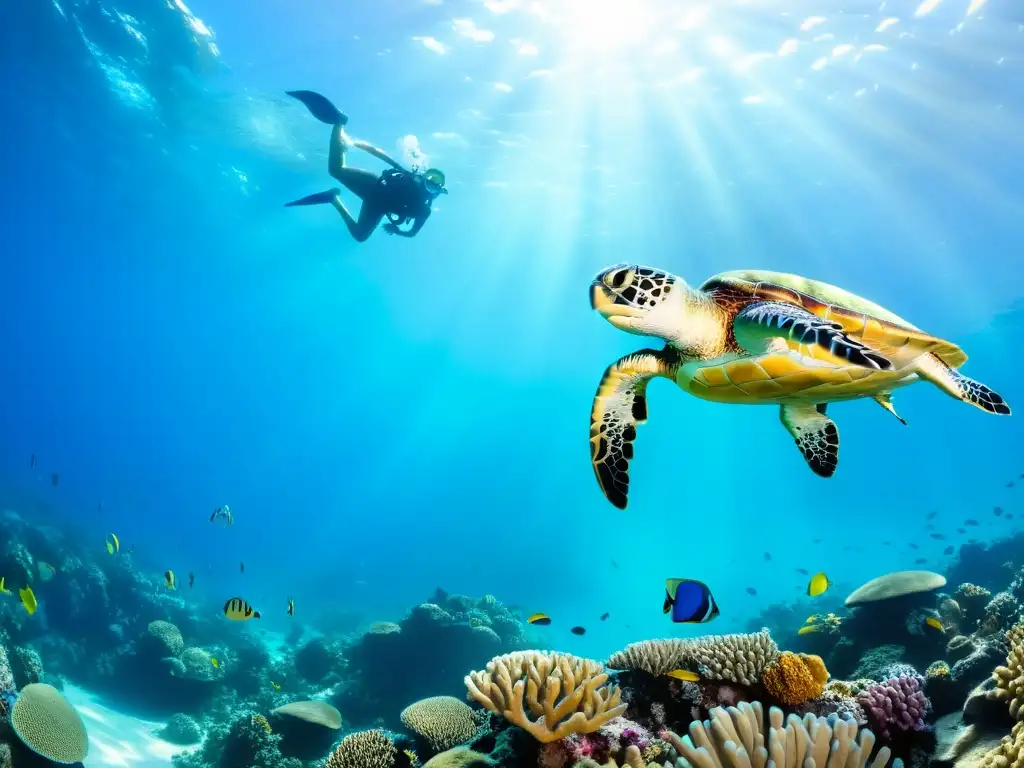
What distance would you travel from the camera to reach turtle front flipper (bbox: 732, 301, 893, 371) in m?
1.64

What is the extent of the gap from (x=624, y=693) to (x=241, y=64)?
935 inches

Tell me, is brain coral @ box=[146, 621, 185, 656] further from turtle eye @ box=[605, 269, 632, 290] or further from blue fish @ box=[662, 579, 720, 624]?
turtle eye @ box=[605, 269, 632, 290]

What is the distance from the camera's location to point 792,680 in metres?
3.15

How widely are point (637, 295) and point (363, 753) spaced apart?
4502 mm

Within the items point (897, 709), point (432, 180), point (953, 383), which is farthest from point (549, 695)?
point (432, 180)

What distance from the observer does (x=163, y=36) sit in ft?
57.0

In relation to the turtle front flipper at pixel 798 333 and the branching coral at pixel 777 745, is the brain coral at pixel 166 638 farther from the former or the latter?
the turtle front flipper at pixel 798 333

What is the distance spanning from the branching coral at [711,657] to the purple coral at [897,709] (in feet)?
2.04

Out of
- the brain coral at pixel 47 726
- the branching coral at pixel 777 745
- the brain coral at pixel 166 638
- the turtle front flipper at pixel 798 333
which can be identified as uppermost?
the brain coral at pixel 166 638

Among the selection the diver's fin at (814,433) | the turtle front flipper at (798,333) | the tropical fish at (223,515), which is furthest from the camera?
the tropical fish at (223,515)

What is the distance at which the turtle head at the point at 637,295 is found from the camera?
8.83 feet

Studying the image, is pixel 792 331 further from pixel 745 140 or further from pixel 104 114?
pixel 104 114

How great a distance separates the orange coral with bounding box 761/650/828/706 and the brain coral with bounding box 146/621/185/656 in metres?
12.5

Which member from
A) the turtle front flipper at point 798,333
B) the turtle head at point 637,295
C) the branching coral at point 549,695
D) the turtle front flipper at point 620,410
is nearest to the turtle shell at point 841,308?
the turtle front flipper at point 798,333
